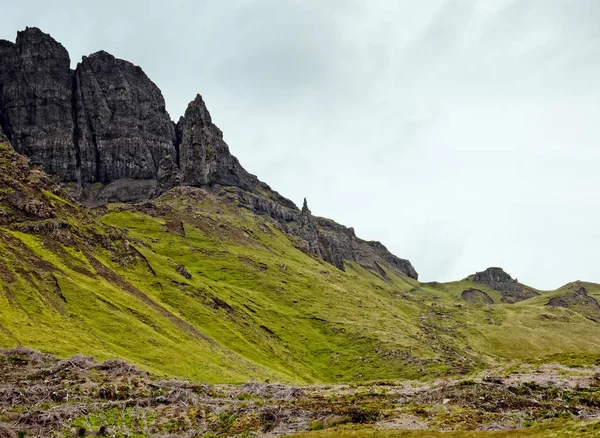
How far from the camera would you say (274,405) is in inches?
2313

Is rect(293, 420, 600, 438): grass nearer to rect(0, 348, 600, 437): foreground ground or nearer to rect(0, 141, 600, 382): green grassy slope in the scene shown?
rect(0, 348, 600, 437): foreground ground

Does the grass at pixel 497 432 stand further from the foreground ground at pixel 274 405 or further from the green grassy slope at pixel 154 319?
the green grassy slope at pixel 154 319

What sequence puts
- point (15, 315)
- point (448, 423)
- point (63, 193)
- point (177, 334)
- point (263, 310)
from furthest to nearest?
1. point (263, 310)
2. point (63, 193)
3. point (177, 334)
4. point (15, 315)
5. point (448, 423)

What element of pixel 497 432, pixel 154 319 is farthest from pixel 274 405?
pixel 154 319

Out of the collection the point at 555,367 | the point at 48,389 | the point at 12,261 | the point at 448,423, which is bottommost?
the point at 48,389

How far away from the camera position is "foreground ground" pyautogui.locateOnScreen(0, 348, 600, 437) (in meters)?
47.4

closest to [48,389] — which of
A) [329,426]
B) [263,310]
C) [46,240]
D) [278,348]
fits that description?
[329,426]

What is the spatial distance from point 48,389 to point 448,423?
155 ft

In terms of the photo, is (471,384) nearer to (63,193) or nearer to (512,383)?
(512,383)

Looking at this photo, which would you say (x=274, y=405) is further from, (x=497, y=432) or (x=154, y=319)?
(x=154, y=319)

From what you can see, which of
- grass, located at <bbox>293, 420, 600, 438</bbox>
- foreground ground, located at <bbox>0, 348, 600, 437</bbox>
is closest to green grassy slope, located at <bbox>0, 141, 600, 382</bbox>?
foreground ground, located at <bbox>0, 348, 600, 437</bbox>

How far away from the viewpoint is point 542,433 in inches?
1596

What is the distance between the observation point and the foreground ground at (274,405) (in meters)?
47.4

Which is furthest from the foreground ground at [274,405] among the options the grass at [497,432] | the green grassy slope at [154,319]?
the green grassy slope at [154,319]
